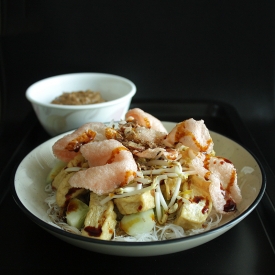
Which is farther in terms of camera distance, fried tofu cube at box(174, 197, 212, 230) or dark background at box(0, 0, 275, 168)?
dark background at box(0, 0, 275, 168)

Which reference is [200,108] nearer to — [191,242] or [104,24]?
[104,24]

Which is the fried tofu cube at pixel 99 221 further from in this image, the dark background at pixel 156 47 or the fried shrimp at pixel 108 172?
the dark background at pixel 156 47

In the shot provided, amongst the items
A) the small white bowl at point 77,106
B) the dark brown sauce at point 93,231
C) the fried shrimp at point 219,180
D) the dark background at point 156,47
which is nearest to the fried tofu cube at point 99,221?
the dark brown sauce at point 93,231

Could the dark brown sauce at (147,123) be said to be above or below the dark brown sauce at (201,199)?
above

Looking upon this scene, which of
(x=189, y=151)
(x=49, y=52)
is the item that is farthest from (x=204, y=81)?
(x=189, y=151)

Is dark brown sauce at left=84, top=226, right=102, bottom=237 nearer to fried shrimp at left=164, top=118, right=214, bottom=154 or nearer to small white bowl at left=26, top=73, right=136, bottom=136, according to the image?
fried shrimp at left=164, top=118, right=214, bottom=154

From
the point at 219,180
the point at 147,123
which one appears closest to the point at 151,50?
the point at 147,123

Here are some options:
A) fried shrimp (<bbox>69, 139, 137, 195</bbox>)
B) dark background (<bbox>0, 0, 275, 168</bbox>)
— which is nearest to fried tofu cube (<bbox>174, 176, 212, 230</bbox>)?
fried shrimp (<bbox>69, 139, 137, 195</bbox>)
